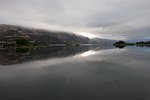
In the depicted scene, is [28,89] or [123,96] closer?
[123,96]

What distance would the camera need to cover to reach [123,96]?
7090mm

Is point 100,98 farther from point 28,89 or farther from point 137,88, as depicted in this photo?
point 28,89

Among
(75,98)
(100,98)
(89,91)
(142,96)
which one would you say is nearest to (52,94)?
(75,98)

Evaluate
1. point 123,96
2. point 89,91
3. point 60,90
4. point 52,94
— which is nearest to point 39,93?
point 52,94

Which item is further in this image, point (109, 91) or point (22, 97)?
point (109, 91)

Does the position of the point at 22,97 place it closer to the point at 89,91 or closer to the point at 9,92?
the point at 9,92

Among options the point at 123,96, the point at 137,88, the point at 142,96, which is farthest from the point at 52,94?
the point at 137,88

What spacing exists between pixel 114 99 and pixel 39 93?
7178 millimetres

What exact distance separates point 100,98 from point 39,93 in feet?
19.6

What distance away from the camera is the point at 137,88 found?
27.4 ft

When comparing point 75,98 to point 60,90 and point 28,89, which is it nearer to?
point 60,90

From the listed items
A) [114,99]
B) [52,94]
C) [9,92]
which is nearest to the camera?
[114,99]

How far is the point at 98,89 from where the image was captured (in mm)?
8219

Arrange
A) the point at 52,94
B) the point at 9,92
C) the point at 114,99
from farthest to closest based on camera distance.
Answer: the point at 9,92, the point at 52,94, the point at 114,99
